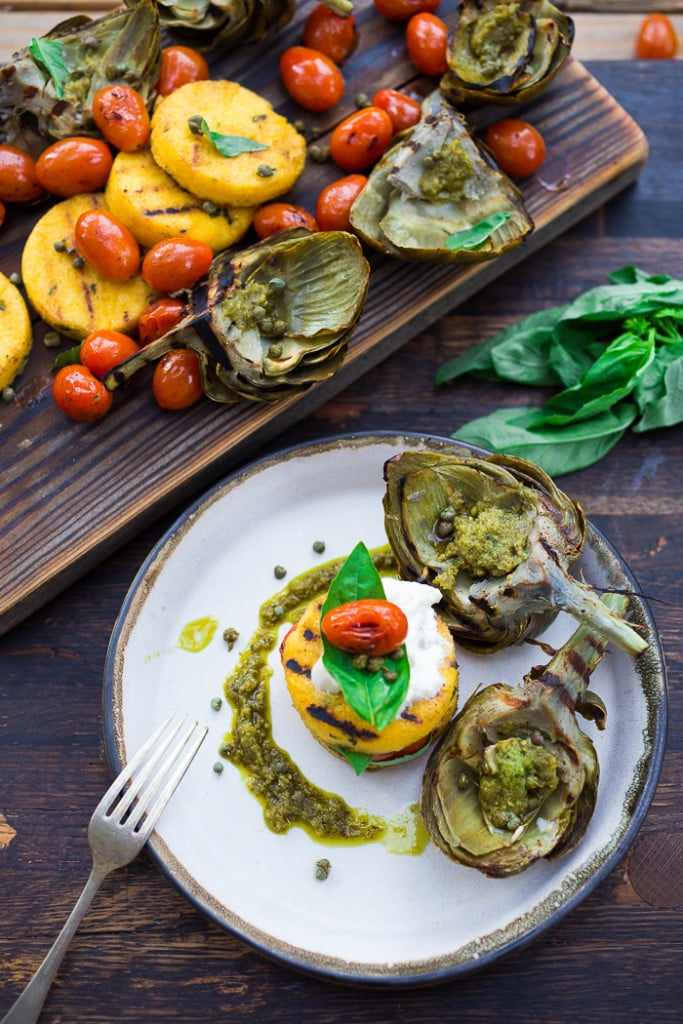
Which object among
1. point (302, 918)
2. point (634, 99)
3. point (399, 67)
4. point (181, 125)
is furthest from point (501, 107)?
point (302, 918)

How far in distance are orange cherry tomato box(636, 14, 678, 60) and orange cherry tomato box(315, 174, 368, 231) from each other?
5.41ft

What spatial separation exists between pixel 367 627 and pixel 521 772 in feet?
2.05

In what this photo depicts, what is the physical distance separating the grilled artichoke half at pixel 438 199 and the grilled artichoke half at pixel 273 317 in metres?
0.19

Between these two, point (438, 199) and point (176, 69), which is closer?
point (438, 199)

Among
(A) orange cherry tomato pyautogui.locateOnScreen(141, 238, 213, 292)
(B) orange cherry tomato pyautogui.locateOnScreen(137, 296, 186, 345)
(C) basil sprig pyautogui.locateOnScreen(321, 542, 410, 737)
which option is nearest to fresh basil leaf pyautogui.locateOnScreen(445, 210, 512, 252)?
(A) orange cherry tomato pyautogui.locateOnScreen(141, 238, 213, 292)

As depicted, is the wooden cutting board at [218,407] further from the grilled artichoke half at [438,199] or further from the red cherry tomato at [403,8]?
the grilled artichoke half at [438,199]

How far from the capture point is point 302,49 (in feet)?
11.2

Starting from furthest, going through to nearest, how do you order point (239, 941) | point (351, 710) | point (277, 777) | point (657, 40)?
point (657, 40) < point (277, 777) < point (239, 941) < point (351, 710)

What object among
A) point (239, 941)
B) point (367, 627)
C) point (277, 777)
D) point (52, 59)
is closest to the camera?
point (367, 627)

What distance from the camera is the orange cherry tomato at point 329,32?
347cm

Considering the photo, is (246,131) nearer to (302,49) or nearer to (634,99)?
(302,49)

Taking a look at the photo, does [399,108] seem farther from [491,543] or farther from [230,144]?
[491,543]

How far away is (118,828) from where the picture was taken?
2.76 meters

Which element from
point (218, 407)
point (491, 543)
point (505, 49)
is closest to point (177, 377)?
point (218, 407)
